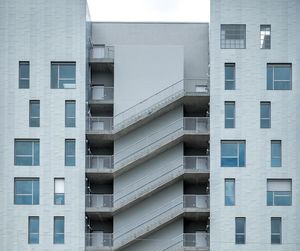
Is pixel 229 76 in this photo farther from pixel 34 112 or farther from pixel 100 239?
pixel 100 239

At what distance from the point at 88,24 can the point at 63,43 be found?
328cm

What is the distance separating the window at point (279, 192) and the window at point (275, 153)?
4.09 ft

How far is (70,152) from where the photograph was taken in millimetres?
62094

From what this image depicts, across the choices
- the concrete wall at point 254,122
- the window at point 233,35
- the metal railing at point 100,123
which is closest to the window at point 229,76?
the concrete wall at point 254,122

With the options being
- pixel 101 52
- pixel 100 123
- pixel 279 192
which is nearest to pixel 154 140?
pixel 100 123

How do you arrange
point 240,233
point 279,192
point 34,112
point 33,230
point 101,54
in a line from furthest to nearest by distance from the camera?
1. point 101,54
2. point 34,112
3. point 279,192
4. point 33,230
5. point 240,233

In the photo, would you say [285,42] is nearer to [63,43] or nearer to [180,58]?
[180,58]

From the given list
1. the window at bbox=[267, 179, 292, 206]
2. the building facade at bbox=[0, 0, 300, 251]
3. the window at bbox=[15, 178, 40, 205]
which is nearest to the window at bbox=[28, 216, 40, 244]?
the building facade at bbox=[0, 0, 300, 251]

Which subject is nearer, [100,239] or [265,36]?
[100,239]

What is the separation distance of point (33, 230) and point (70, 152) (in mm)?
6268

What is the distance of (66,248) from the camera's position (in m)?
60.8

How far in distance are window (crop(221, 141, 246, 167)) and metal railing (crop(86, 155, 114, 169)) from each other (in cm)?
838

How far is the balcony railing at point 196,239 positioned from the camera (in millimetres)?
61906

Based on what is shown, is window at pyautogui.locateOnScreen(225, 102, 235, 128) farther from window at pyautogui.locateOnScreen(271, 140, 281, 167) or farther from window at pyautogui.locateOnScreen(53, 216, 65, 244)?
window at pyautogui.locateOnScreen(53, 216, 65, 244)
